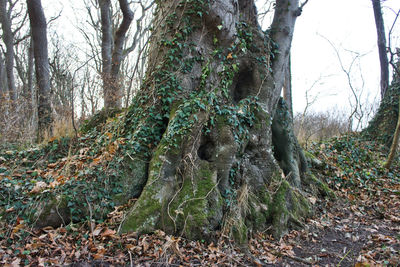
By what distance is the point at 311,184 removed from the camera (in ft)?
19.2

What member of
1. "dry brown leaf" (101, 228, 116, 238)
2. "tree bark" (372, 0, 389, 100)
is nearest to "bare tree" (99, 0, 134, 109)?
"dry brown leaf" (101, 228, 116, 238)

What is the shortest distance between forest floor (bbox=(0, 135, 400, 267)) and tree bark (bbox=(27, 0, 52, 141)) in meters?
2.31

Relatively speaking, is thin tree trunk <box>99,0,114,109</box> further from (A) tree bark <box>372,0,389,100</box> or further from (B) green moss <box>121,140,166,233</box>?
(A) tree bark <box>372,0,389,100</box>

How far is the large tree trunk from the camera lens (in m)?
3.66

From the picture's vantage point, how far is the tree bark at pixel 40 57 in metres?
6.32

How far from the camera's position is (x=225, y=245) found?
3482 millimetres

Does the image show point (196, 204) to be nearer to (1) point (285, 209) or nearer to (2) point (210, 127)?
(2) point (210, 127)

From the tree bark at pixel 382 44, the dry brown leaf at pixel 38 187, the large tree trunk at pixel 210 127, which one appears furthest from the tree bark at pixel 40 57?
the tree bark at pixel 382 44

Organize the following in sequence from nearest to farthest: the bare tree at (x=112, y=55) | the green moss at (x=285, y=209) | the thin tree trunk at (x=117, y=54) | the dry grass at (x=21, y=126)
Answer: the green moss at (x=285, y=209) → the dry grass at (x=21, y=126) → the thin tree trunk at (x=117, y=54) → the bare tree at (x=112, y=55)

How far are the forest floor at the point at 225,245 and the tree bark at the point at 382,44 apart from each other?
624 cm

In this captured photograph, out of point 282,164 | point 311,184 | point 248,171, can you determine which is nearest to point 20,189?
point 248,171

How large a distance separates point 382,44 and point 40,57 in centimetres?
1185

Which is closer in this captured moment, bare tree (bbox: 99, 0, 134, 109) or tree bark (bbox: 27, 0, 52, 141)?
tree bark (bbox: 27, 0, 52, 141)

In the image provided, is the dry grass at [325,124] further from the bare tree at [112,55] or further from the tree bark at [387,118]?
the bare tree at [112,55]
